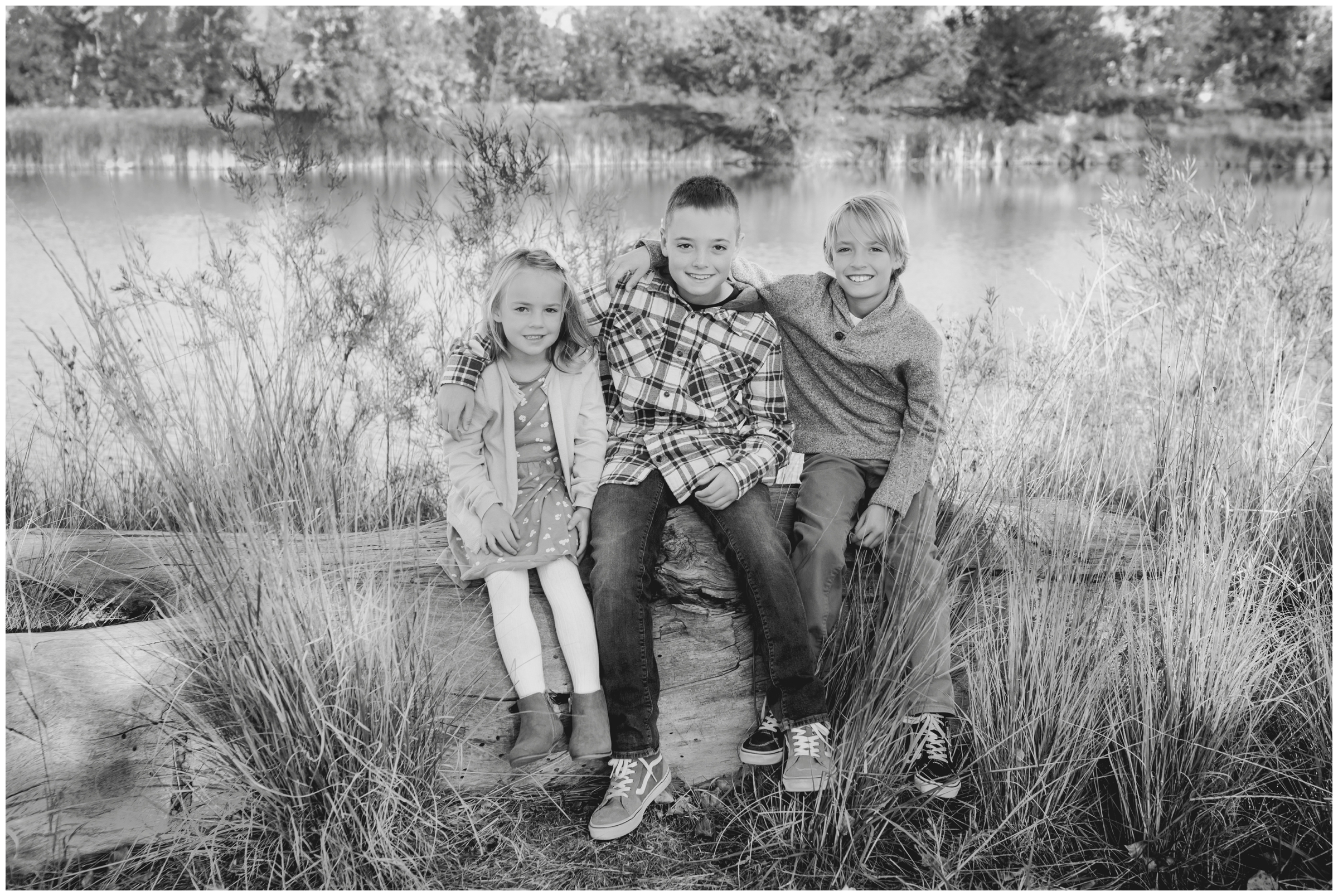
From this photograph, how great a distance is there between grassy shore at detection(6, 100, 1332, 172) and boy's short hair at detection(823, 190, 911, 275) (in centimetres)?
1205

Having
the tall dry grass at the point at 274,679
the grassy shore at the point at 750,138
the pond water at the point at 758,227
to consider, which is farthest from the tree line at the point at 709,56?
the tall dry grass at the point at 274,679

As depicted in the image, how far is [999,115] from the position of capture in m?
22.8

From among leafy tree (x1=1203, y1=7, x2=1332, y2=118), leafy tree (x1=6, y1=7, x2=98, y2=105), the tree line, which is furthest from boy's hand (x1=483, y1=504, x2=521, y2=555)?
leafy tree (x1=1203, y1=7, x2=1332, y2=118)

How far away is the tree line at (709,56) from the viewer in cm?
1642

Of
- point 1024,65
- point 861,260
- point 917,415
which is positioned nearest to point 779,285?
point 861,260

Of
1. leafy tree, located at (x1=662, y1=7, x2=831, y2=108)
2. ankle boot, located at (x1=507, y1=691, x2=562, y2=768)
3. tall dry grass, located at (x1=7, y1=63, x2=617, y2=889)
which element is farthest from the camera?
leafy tree, located at (x1=662, y1=7, x2=831, y2=108)

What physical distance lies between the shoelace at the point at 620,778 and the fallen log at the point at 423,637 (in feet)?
0.52

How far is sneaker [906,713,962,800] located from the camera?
6.92 feet

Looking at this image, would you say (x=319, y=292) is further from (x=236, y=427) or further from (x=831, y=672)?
(x=831, y=672)

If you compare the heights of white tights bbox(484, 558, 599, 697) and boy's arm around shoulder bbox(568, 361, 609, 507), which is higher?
boy's arm around shoulder bbox(568, 361, 609, 507)

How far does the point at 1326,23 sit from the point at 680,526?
28.6 meters

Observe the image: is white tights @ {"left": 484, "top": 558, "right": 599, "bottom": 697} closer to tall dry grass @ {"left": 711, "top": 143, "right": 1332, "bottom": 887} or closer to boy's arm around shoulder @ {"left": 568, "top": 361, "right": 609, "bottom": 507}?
boy's arm around shoulder @ {"left": 568, "top": 361, "right": 609, "bottom": 507}

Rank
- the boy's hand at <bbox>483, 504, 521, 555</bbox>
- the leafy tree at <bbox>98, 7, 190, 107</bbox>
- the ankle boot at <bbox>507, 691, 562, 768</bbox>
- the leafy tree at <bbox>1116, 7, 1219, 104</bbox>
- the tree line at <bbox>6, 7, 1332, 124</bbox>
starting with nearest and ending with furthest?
1. the ankle boot at <bbox>507, 691, 562, 768</bbox>
2. the boy's hand at <bbox>483, 504, 521, 555</bbox>
3. the tree line at <bbox>6, 7, 1332, 124</bbox>
4. the leafy tree at <bbox>98, 7, 190, 107</bbox>
5. the leafy tree at <bbox>1116, 7, 1219, 104</bbox>

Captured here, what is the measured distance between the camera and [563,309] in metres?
2.32
